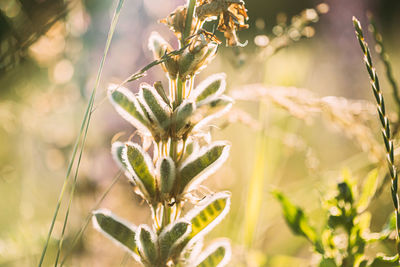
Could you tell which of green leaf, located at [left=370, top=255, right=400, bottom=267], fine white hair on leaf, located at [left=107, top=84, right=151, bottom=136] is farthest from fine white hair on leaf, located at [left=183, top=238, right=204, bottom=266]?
green leaf, located at [left=370, top=255, right=400, bottom=267]

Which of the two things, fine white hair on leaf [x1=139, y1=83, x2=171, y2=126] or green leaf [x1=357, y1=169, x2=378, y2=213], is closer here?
fine white hair on leaf [x1=139, y1=83, x2=171, y2=126]

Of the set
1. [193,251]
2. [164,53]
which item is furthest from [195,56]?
[193,251]

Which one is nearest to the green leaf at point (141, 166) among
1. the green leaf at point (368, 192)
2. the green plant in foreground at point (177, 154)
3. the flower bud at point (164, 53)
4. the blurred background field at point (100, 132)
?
the green plant in foreground at point (177, 154)

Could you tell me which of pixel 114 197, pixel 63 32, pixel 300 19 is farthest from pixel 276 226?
pixel 63 32

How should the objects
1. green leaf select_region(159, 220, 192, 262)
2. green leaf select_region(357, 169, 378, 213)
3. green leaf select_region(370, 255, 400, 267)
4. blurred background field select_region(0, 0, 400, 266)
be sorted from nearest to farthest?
1. green leaf select_region(159, 220, 192, 262)
2. green leaf select_region(370, 255, 400, 267)
3. green leaf select_region(357, 169, 378, 213)
4. blurred background field select_region(0, 0, 400, 266)

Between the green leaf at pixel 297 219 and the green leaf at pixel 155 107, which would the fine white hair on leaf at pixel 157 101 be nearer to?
the green leaf at pixel 155 107

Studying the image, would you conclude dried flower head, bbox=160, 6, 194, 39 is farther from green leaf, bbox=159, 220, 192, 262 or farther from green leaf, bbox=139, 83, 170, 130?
green leaf, bbox=159, 220, 192, 262

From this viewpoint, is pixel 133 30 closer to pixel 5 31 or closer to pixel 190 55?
pixel 5 31
